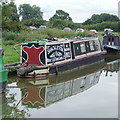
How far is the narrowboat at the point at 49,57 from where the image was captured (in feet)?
41.1

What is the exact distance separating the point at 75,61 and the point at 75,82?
2487 mm

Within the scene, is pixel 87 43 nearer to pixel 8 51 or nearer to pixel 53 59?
pixel 53 59

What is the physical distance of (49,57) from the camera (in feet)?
43.2

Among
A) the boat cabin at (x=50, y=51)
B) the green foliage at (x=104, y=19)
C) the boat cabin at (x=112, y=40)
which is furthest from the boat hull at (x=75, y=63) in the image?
the green foliage at (x=104, y=19)

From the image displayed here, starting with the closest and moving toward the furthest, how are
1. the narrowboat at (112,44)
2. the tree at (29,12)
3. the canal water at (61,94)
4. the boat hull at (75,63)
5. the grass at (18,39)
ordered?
the canal water at (61,94), the boat hull at (75,63), the grass at (18,39), the narrowboat at (112,44), the tree at (29,12)

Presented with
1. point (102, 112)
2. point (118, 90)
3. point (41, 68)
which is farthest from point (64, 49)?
point (102, 112)

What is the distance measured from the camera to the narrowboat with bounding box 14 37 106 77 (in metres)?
12.5

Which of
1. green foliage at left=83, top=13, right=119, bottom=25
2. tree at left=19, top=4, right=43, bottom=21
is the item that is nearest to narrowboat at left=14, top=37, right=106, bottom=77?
tree at left=19, top=4, right=43, bottom=21

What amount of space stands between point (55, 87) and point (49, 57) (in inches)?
86.2

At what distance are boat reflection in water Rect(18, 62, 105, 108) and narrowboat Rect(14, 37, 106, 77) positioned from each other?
0.41m

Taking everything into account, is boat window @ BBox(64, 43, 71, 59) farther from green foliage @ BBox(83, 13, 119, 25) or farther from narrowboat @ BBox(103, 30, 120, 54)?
green foliage @ BBox(83, 13, 119, 25)

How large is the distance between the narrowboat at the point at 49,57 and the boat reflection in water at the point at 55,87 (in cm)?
41

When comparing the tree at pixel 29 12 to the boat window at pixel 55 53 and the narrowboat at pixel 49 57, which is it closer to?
the narrowboat at pixel 49 57

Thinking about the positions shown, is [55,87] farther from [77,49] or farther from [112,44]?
[112,44]
